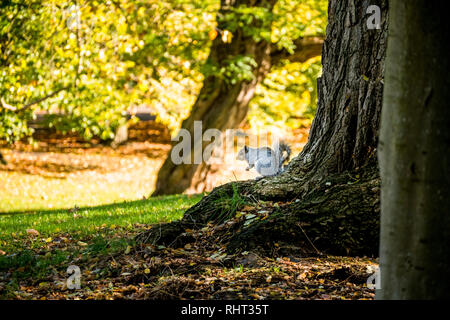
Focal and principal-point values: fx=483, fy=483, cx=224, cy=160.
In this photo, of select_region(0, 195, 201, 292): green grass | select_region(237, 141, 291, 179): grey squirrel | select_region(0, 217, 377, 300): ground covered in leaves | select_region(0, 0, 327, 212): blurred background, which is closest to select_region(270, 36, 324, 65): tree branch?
select_region(0, 0, 327, 212): blurred background

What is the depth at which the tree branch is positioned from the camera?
545 inches

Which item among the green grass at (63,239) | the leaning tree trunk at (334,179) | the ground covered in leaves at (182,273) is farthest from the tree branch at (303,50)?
the ground covered in leaves at (182,273)

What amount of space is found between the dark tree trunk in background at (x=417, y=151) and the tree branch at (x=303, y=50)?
38.4 feet

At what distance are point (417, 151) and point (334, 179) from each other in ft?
7.20

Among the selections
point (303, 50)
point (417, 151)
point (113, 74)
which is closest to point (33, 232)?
point (417, 151)

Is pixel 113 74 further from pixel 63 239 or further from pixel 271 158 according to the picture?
pixel 63 239

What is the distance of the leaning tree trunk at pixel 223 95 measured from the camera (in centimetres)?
1305

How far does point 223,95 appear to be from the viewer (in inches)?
536

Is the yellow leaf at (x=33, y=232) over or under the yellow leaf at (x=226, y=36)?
under

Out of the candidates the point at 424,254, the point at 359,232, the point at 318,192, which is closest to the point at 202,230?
the point at 318,192

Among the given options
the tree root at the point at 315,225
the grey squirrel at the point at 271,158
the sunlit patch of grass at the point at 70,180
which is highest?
the grey squirrel at the point at 271,158

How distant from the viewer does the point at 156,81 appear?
49.2ft

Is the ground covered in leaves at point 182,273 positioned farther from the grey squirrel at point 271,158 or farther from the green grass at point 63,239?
the grey squirrel at point 271,158
